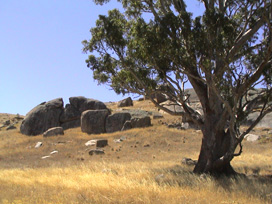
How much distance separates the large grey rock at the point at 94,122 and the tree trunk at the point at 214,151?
2228 cm

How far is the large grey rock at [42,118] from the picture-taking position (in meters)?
37.8

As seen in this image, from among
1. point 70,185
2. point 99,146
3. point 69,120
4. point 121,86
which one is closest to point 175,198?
point 70,185

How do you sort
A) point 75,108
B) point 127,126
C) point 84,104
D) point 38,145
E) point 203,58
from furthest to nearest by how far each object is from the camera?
point 84,104
point 75,108
point 127,126
point 38,145
point 203,58

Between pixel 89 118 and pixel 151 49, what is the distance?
23549 mm

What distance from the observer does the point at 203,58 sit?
39.2 ft

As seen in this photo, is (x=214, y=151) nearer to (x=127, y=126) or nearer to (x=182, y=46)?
(x=182, y=46)

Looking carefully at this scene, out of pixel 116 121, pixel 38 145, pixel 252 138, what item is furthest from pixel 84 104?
pixel 252 138

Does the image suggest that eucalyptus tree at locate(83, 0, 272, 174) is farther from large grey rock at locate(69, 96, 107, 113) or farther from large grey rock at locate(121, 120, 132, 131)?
large grey rock at locate(69, 96, 107, 113)

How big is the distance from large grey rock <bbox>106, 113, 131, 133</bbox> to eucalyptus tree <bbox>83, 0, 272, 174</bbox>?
18057 mm

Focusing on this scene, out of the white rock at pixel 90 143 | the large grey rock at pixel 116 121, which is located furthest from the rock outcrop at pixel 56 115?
the white rock at pixel 90 143

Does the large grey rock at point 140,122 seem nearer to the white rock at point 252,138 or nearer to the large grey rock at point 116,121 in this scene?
the large grey rock at point 116,121

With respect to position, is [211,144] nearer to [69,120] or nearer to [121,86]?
[121,86]

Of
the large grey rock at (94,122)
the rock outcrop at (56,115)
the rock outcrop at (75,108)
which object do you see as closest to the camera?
the large grey rock at (94,122)

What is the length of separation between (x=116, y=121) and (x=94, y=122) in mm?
2476
